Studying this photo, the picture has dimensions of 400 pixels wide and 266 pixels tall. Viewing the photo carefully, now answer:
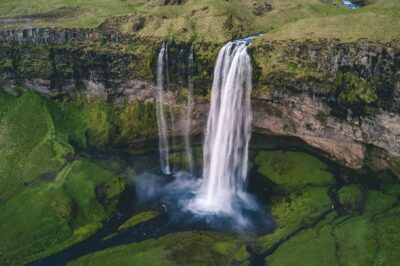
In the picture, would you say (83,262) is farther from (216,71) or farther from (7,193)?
(216,71)

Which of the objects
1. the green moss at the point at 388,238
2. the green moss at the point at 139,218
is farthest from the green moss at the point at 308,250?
the green moss at the point at 139,218

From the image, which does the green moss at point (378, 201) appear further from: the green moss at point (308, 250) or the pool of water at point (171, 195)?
the green moss at point (308, 250)

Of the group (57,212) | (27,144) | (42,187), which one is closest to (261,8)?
(27,144)

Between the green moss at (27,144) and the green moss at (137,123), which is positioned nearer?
the green moss at (27,144)

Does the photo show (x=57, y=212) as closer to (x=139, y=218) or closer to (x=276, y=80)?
(x=139, y=218)

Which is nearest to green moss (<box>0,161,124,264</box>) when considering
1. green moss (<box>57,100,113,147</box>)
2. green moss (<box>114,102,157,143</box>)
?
green moss (<box>57,100,113,147</box>)

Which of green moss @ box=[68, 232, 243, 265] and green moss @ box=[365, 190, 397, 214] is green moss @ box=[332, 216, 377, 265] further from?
green moss @ box=[68, 232, 243, 265]
